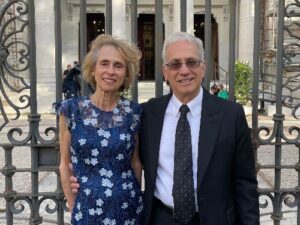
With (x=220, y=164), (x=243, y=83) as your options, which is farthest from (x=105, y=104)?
(x=243, y=83)

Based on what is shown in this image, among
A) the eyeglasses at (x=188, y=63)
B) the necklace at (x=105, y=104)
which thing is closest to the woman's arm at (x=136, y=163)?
the necklace at (x=105, y=104)

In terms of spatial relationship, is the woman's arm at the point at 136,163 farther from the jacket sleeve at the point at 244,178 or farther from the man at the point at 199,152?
the jacket sleeve at the point at 244,178

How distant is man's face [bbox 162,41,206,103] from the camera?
99.5 inches

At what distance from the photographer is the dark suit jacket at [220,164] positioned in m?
2.56

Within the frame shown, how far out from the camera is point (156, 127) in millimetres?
2695

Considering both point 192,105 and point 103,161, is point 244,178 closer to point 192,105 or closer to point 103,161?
point 192,105

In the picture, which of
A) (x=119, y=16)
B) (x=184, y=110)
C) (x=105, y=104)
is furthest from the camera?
(x=119, y=16)

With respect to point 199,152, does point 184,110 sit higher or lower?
higher

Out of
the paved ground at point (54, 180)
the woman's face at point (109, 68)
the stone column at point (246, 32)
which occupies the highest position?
the stone column at point (246, 32)

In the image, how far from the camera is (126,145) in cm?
266

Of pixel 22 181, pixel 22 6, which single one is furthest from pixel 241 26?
pixel 22 6

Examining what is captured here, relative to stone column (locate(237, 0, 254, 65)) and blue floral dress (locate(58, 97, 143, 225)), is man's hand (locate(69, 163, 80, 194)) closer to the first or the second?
blue floral dress (locate(58, 97, 143, 225))

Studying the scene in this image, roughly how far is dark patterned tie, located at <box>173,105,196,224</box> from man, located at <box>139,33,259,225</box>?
12 mm

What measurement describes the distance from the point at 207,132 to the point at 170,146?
24cm
